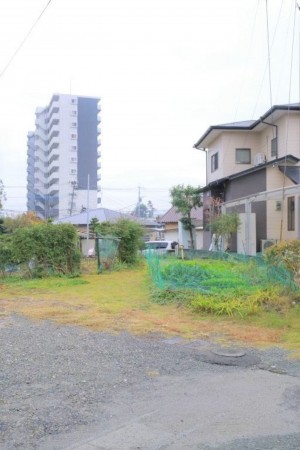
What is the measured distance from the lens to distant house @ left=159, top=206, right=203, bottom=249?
30589 millimetres

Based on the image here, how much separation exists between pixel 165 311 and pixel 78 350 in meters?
3.25

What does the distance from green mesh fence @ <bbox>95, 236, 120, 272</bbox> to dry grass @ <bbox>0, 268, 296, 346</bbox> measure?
3953 mm

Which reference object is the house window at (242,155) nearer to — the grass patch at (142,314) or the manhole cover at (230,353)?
the grass patch at (142,314)

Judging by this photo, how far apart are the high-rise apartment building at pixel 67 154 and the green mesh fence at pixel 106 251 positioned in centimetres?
6863

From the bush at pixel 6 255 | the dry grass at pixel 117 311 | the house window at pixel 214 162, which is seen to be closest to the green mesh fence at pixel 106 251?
the bush at pixel 6 255

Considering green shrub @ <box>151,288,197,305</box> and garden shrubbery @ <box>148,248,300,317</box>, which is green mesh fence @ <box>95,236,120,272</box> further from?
green shrub @ <box>151,288,197,305</box>

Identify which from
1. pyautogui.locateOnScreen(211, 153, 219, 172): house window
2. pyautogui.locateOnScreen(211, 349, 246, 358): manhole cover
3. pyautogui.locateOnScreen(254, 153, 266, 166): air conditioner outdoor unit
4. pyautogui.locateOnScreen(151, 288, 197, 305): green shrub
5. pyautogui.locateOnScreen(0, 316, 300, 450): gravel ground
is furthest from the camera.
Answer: pyautogui.locateOnScreen(211, 153, 219, 172): house window

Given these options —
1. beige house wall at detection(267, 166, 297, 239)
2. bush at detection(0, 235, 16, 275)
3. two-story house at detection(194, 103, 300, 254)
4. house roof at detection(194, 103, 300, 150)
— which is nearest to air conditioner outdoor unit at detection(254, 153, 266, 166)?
two-story house at detection(194, 103, 300, 254)

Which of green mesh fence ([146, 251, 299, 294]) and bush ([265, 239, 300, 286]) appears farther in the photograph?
green mesh fence ([146, 251, 299, 294])

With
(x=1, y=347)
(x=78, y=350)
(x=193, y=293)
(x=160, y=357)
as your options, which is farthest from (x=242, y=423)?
(x=193, y=293)

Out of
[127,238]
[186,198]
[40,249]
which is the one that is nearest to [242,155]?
[186,198]

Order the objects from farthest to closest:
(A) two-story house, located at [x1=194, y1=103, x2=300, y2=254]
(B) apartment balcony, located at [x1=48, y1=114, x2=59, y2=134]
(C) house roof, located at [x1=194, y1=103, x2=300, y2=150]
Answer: (B) apartment balcony, located at [x1=48, y1=114, x2=59, y2=134], (C) house roof, located at [x1=194, y1=103, x2=300, y2=150], (A) two-story house, located at [x1=194, y1=103, x2=300, y2=254]

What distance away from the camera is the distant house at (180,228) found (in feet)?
100

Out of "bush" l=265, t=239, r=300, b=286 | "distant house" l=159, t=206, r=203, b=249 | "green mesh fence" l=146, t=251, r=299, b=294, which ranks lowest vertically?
"green mesh fence" l=146, t=251, r=299, b=294
